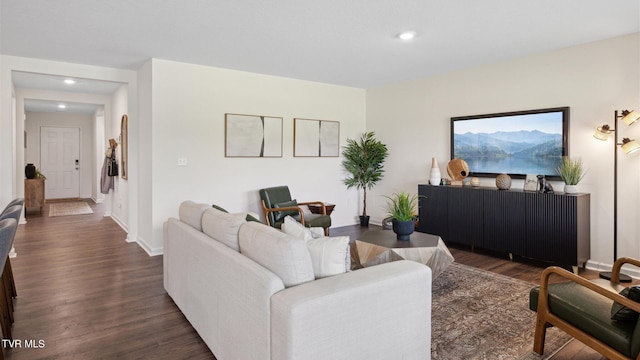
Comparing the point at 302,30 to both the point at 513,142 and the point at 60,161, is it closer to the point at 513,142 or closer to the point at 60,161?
the point at 513,142

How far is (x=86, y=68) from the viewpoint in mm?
4891

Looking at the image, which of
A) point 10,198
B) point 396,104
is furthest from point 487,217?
point 10,198

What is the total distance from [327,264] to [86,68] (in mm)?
4708

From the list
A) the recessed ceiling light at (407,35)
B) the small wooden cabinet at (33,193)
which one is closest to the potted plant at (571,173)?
the recessed ceiling light at (407,35)

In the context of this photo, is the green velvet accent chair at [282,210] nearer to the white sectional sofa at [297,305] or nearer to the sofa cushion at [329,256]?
the white sectional sofa at [297,305]

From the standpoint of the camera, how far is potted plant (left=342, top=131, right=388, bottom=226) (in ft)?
20.9

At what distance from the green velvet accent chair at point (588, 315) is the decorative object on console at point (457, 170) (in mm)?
2639

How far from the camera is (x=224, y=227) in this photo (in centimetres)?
236

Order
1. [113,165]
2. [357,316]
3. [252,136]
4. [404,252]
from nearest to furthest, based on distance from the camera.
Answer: [357,316]
[404,252]
[252,136]
[113,165]

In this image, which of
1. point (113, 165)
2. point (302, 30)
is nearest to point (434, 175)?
point (302, 30)

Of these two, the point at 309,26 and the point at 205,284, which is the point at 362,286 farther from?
the point at 309,26

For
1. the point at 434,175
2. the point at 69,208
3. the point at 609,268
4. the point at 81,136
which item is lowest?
the point at 609,268

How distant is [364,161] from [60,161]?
8.72 meters

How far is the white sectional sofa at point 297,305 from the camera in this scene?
1.57m
